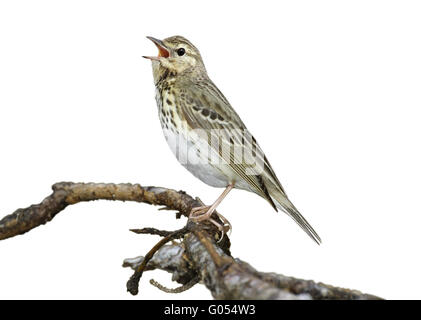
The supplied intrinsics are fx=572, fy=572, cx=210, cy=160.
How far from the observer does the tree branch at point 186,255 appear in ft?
12.3

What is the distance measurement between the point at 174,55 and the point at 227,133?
1.04 meters

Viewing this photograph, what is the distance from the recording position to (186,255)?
479cm

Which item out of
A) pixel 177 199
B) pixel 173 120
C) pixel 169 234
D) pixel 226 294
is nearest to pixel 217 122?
pixel 173 120

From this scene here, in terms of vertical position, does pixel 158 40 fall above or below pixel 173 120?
above

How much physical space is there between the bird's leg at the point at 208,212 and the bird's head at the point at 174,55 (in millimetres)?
1335

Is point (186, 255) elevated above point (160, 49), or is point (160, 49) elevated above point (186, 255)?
point (160, 49)

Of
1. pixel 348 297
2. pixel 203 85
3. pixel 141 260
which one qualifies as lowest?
pixel 348 297

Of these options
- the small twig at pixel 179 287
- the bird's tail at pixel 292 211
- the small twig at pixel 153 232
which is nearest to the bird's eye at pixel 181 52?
the bird's tail at pixel 292 211

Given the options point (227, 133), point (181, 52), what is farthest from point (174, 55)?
point (227, 133)

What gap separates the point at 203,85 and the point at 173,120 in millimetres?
581

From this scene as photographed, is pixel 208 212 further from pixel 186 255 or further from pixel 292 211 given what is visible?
pixel 292 211

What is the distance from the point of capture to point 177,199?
5.43 metres

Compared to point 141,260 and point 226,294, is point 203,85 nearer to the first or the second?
point 141,260
